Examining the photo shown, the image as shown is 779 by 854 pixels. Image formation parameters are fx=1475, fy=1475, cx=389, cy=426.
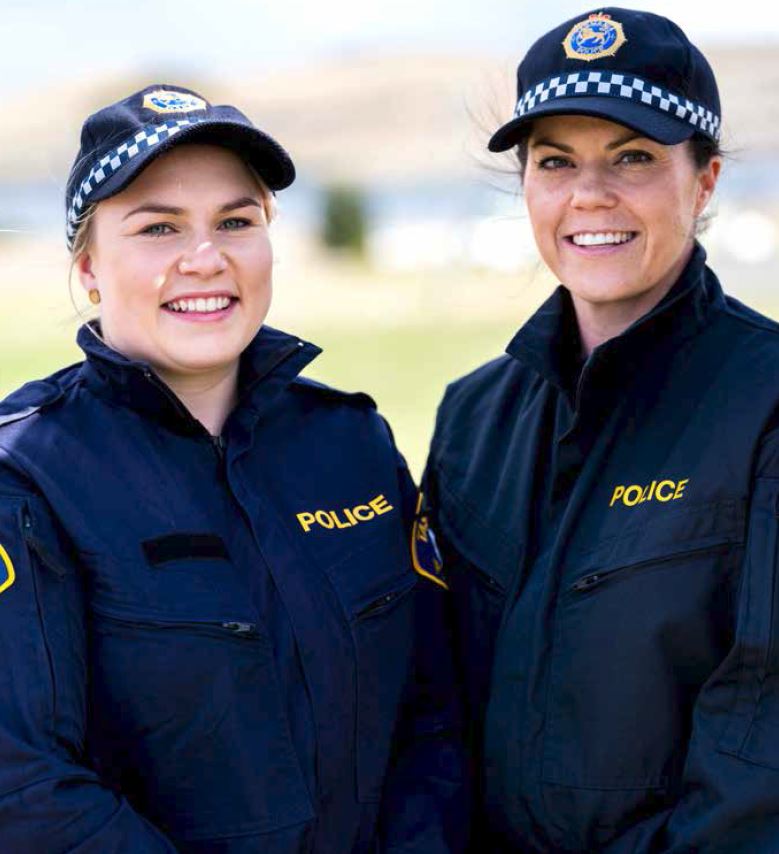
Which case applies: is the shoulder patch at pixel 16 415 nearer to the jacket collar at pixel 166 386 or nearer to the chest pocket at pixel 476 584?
the jacket collar at pixel 166 386

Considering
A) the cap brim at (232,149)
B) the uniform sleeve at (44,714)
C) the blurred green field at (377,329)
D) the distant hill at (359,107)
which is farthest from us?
the distant hill at (359,107)

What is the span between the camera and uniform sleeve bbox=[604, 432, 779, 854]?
2430mm

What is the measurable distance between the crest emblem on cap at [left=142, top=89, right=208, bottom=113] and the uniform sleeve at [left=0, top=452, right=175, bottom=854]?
2.42ft

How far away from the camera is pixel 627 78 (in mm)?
2789

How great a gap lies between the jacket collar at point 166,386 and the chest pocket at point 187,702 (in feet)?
0.80

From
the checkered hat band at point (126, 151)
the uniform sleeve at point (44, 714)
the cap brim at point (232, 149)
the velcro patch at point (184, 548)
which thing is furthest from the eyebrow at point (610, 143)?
the uniform sleeve at point (44, 714)

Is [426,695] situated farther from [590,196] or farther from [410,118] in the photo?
[410,118]

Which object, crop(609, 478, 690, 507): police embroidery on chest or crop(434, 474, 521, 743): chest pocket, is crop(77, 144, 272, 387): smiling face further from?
crop(609, 478, 690, 507): police embroidery on chest

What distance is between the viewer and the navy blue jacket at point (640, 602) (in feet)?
8.11

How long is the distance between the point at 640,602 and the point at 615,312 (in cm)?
68

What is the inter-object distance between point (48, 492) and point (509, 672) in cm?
93

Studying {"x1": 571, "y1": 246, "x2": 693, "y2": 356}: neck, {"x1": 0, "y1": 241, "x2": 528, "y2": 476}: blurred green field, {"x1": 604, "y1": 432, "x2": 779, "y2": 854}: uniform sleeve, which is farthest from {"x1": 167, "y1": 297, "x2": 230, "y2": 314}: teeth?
{"x1": 0, "y1": 241, "x2": 528, "y2": 476}: blurred green field

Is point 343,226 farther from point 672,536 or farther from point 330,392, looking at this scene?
point 672,536

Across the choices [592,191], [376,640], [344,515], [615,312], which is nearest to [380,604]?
[376,640]
